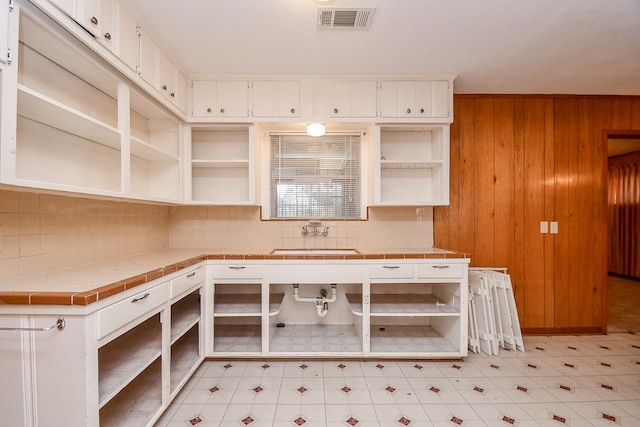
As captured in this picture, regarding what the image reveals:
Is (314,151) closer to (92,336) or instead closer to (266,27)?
(266,27)

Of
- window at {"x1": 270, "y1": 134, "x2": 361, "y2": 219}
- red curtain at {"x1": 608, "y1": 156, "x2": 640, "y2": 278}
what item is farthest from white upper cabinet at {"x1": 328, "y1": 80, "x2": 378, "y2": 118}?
red curtain at {"x1": 608, "y1": 156, "x2": 640, "y2": 278}

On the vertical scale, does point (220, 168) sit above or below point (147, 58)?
below

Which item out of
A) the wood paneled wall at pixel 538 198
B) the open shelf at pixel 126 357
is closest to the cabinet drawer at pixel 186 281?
the open shelf at pixel 126 357

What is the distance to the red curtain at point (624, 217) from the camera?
5.31 metres

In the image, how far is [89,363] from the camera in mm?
1046

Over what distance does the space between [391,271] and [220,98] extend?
2.16m

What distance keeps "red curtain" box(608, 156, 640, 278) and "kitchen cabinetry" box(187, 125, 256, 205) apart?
303 inches

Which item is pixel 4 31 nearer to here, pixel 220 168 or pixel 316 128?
pixel 220 168

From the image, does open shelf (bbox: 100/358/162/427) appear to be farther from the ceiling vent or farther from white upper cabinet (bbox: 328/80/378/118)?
the ceiling vent

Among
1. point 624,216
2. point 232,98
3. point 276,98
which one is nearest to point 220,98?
point 232,98

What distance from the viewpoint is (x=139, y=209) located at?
2270 millimetres

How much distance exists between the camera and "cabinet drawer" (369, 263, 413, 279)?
2.19m

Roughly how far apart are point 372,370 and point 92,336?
1.87 m

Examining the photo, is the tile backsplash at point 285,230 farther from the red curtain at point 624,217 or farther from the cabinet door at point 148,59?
the red curtain at point 624,217
